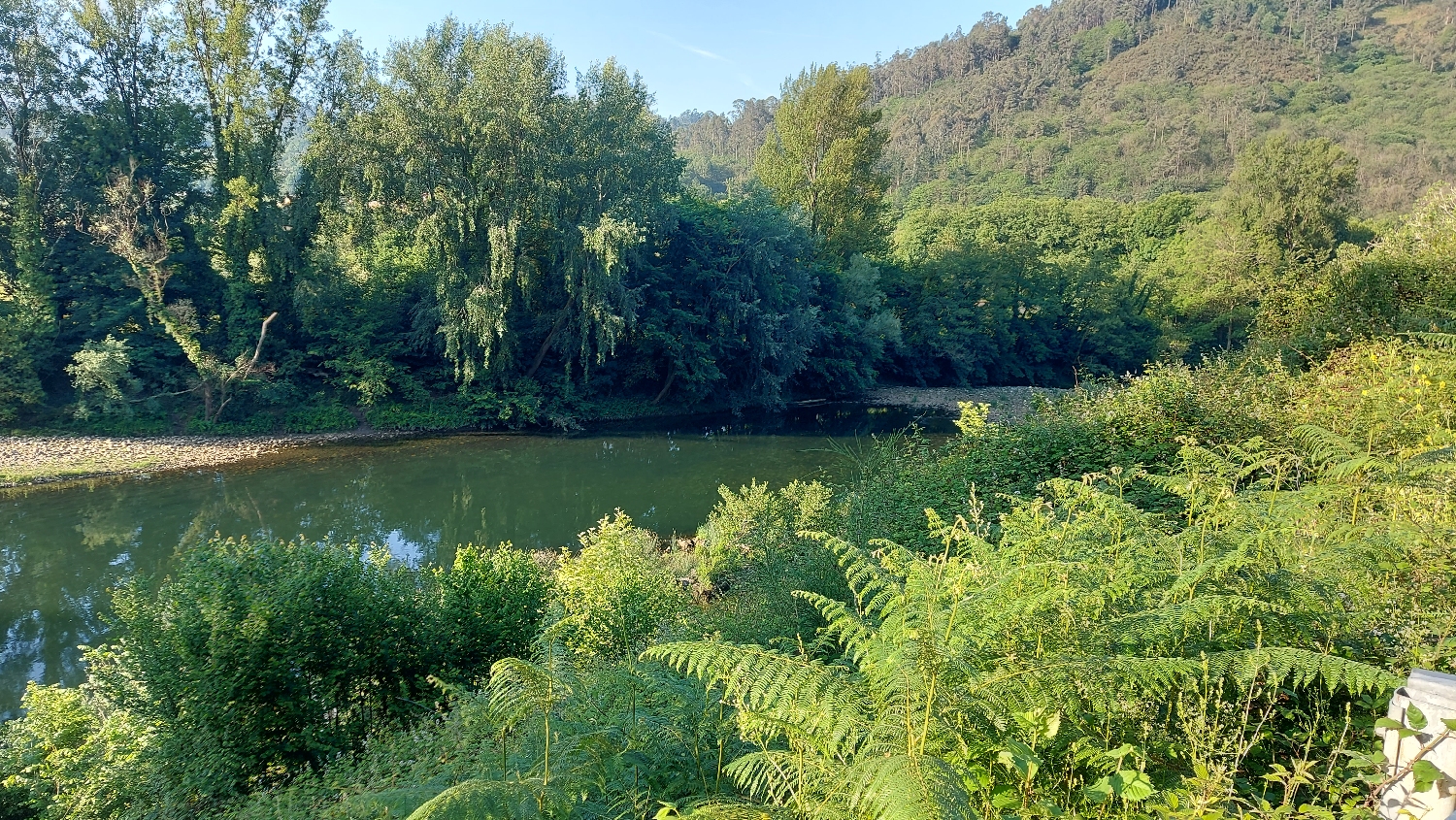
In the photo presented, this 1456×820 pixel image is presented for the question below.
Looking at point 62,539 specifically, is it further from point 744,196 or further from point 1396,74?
point 1396,74

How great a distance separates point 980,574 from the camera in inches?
117

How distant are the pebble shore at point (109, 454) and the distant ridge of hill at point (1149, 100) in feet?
164

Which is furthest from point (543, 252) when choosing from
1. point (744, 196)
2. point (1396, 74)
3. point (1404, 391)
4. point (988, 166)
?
point (1396, 74)

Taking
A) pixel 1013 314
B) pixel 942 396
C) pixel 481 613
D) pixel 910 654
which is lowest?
pixel 481 613

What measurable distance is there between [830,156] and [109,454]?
97.8ft

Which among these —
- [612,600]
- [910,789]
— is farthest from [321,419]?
[910,789]

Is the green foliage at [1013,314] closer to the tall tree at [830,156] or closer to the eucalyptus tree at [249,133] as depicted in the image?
the tall tree at [830,156]

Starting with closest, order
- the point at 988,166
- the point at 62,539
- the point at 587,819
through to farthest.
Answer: the point at 587,819, the point at 62,539, the point at 988,166

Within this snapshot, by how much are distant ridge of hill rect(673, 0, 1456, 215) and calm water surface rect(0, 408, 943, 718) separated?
146 ft

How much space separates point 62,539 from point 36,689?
10496 mm

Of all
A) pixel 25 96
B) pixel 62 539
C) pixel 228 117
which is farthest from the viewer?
pixel 228 117

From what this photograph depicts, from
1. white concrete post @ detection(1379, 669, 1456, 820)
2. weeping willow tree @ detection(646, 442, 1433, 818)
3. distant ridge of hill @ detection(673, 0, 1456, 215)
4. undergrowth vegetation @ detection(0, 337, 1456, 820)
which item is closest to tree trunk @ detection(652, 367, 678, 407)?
undergrowth vegetation @ detection(0, 337, 1456, 820)

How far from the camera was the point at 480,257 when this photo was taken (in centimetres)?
2406

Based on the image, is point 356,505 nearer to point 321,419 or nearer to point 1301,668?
point 321,419
